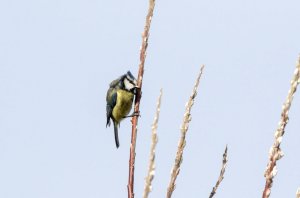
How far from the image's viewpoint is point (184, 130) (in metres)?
2.14

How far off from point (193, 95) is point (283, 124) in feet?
1.55

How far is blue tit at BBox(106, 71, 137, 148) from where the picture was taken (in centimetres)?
1000

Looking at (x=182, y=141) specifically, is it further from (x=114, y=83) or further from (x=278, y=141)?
(x=114, y=83)

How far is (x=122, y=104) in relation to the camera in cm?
1053

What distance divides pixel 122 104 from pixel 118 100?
0.34 feet

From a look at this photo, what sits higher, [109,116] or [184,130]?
[184,130]

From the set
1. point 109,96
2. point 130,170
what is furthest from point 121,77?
point 130,170

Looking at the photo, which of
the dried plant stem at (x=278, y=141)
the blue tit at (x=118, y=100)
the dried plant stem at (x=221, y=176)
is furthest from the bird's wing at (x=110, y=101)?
the dried plant stem at (x=278, y=141)

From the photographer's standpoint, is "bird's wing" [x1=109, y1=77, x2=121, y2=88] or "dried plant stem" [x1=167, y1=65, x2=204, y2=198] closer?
"dried plant stem" [x1=167, y1=65, x2=204, y2=198]

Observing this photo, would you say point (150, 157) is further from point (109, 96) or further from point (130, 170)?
point (109, 96)

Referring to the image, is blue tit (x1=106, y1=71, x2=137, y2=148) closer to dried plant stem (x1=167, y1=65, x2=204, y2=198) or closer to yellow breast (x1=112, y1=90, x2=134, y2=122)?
yellow breast (x1=112, y1=90, x2=134, y2=122)

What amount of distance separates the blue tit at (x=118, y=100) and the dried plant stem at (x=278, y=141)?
765 centimetres

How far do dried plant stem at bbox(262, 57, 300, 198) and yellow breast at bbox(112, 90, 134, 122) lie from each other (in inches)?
321

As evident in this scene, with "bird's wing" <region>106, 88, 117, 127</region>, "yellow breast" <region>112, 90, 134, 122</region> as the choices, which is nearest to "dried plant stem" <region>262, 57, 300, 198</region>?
"yellow breast" <region>112, 90, 134, 122</region>
